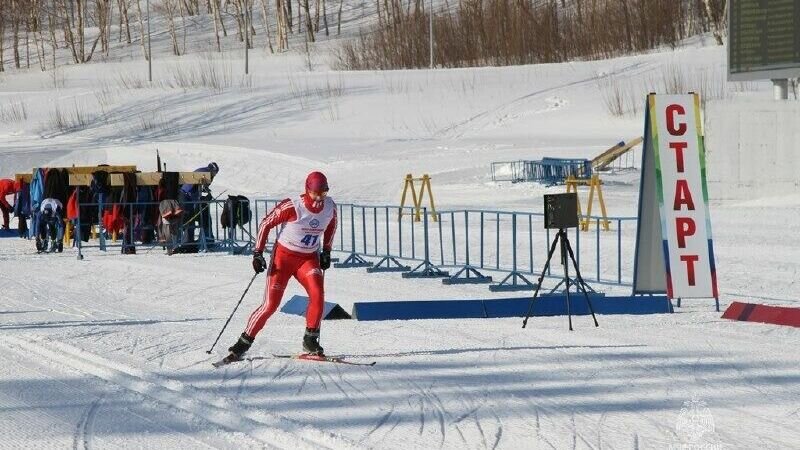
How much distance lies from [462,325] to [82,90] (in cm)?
5335

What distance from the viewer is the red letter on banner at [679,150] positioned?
47.8ft

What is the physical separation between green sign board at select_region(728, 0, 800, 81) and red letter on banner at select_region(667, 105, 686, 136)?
48.3 feet

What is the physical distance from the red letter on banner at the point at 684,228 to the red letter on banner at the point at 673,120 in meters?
0.92

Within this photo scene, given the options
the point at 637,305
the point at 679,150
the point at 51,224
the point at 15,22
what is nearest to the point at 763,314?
the point at 637,305

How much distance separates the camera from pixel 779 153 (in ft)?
97.7

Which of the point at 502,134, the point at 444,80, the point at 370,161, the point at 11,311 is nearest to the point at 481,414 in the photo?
the point at 11,311

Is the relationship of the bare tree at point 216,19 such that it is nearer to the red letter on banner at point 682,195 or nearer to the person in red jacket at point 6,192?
the person in red jacket at point 6,192

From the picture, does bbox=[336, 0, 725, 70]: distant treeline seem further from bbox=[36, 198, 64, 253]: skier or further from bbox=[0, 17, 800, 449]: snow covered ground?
bbox=[36, 198, 64, 253]: skier

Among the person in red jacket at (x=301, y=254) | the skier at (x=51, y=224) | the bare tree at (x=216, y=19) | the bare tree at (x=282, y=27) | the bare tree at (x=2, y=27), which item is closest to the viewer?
the person in red jacket at (x=301, y=254)

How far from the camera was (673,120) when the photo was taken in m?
14.6

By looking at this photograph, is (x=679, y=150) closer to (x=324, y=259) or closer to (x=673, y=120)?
(x=673, y=120)

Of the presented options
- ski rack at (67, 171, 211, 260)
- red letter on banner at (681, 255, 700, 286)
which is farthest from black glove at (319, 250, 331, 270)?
ski rack at (67, 171, 211, 260)

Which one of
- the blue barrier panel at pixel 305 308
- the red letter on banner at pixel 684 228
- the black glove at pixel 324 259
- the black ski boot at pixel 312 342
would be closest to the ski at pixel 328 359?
the black ski boot at pixel 312 342

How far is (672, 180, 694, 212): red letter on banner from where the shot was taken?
14.6m
